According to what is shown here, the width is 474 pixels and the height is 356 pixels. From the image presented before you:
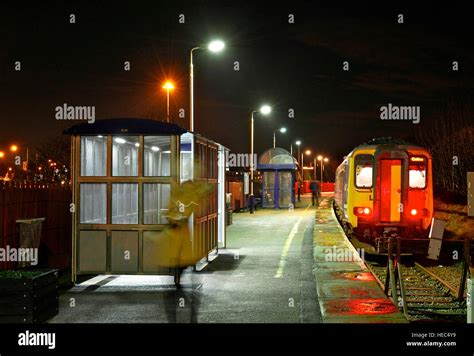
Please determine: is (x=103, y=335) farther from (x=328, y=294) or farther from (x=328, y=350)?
(x=328, y=294)

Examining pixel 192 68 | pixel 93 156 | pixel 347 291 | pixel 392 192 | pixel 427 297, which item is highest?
pixel 192 68

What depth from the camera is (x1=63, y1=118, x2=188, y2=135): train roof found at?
10.1 meters

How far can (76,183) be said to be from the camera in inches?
407

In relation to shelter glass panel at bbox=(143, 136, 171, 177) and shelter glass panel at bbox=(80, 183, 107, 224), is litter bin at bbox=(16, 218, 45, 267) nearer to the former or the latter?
Answer: shelter glass panel at bbox=(80, 183, 107, 224)

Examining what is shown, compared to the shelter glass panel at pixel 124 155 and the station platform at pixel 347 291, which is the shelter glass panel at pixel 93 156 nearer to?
the shelter glass panel at pixel 124 155

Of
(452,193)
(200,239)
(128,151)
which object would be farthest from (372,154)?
(452,193)

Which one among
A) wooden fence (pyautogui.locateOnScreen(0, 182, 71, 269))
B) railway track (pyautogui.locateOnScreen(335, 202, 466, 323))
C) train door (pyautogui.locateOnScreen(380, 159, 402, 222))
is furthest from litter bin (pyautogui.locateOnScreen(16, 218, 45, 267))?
train door (pyautogui.locateOnScreen(380, 159, 402, 222))

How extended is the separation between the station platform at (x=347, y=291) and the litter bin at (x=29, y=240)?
5.39 m

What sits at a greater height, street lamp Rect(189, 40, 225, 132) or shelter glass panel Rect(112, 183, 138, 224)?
street lamp Rect(189, 40, 225, 132)

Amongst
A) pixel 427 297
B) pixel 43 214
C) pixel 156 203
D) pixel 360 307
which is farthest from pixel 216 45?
pixel 360 307

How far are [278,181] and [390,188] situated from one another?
1891cm

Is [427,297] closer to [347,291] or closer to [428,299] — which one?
[428,299]

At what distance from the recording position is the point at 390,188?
1706cm

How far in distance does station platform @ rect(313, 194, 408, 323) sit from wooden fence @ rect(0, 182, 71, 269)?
18.2 ft
